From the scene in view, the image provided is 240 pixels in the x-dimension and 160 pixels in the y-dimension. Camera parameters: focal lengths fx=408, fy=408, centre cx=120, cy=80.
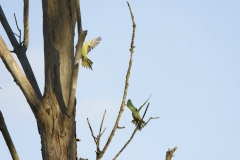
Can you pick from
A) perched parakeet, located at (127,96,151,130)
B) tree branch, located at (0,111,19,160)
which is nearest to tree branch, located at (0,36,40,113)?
tree branch, located at (0,111,19,160)

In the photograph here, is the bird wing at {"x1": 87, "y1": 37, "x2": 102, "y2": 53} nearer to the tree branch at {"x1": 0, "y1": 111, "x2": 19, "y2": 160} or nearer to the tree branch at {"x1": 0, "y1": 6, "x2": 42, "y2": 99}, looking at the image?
the tree branch at {"x1": 0, "y1": 6, "x2": 42, "y2": 99}

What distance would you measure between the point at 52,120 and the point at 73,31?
0.79 meters

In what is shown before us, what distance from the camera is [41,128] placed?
3.05 meters

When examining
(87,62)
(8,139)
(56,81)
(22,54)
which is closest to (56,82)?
(56,81)

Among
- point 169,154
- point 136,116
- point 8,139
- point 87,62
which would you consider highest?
point 87,62

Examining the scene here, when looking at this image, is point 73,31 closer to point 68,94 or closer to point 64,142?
point 68,94

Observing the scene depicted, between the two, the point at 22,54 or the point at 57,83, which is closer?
the point at 57,83

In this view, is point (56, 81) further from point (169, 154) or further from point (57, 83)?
point (169, 154)

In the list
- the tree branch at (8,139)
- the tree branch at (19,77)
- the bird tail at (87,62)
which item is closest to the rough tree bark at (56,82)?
the tree branch at (19,77)

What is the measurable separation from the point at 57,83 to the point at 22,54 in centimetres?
51

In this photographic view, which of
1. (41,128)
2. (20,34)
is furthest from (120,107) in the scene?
(20,34)

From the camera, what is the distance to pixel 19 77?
317 cm

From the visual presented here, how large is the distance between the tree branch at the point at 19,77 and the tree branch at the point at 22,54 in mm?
55

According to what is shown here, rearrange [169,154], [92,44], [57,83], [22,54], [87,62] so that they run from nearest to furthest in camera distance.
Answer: [169,154] < [57,83] < [22,54] < [87,62] < [92,44]
